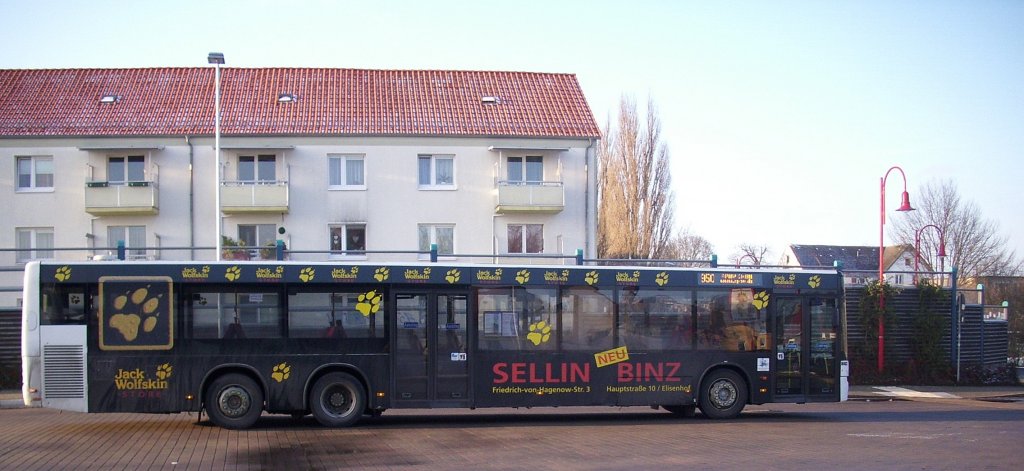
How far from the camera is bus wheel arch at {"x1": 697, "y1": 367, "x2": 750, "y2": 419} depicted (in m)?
17.0

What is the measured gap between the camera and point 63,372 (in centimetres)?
1484

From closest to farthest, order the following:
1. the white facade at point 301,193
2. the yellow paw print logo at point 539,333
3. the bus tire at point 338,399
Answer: the bus tire at point 338,399 → the yellow paw print logo at point 539,333 → the white facade at point 301,193

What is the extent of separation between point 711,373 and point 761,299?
5.75ft

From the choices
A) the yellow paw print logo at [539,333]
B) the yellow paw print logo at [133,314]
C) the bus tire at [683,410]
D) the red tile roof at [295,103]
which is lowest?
the bus tire at [683,410]

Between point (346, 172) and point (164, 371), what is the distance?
1906 cm

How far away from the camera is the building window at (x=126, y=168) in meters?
32.8

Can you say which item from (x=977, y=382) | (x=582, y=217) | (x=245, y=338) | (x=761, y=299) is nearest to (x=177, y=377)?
(x=245, y=338)

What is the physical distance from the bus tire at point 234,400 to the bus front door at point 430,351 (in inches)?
94.5

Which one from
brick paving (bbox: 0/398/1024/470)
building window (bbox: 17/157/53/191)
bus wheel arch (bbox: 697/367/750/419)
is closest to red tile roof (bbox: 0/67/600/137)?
building window (bbox: 17/157/53/191)

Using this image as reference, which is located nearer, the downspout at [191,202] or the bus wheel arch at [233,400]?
the bus wheel arch at [233,400]

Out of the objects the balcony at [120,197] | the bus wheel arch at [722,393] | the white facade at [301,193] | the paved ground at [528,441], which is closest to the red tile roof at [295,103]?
the white facade at [301,193]

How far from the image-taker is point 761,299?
57.2 ft

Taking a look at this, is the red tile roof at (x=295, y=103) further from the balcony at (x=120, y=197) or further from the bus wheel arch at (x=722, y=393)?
the bus wheel arch at (x=722, y=393)

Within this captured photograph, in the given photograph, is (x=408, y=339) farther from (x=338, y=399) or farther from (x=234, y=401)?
(x=234, y=401)
